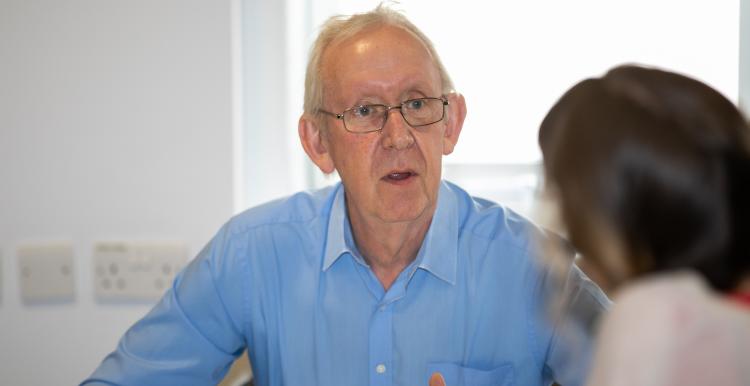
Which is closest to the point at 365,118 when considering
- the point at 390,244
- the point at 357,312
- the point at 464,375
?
the point at 390,244

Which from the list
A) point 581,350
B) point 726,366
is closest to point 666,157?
point 726,366

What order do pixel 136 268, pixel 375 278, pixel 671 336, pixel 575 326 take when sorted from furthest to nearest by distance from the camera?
pixel 136 268 < pixel 375 278 < pixel 575 326 < pixel 671 336

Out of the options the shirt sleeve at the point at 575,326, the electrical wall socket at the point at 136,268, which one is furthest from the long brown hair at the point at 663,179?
the electrical wall socket at the point at 136,268

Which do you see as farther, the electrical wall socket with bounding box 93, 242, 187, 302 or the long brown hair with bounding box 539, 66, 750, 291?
the electrical wall socket with bounding box 93, 242, 187, 302

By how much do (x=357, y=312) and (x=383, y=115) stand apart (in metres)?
0.39

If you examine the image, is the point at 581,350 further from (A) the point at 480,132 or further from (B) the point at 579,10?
(B) the point at 579,10

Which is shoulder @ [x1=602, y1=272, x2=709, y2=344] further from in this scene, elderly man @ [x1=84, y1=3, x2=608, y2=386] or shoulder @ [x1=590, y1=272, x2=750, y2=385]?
elderly man @ [x1=84, y1=3, x2=608, y2=386]

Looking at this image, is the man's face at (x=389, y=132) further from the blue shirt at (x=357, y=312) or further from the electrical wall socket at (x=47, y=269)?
the electrical wall socket at (x=47, y=269)

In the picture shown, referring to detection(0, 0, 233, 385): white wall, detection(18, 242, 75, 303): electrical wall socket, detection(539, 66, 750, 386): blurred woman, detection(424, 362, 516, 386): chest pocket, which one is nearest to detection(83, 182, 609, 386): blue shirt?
detection(424, 362, 516, 386): chest pocket

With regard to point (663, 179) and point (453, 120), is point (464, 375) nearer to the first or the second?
point (453, 120)

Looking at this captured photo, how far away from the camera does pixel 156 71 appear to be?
1803mm

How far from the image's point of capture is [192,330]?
58.2 inches

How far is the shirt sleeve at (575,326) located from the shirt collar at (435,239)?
22 cm

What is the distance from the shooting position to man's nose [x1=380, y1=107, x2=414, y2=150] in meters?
1.38
